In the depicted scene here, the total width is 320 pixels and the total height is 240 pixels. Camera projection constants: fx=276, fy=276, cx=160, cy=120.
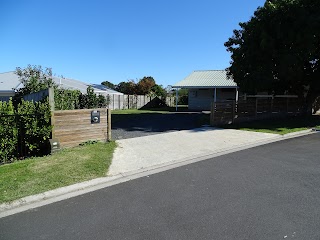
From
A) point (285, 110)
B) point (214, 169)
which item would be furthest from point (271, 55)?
point (214, 169)

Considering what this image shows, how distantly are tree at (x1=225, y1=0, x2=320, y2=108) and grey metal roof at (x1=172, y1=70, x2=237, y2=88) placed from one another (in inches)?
371

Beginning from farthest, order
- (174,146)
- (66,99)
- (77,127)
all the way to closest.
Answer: (66,99) < (174,146) < (77,127)

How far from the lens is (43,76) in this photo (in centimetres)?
1723

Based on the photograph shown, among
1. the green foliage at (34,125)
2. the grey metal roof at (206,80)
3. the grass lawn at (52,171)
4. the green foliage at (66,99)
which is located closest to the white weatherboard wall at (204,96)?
the grey metal roof at (206,80)

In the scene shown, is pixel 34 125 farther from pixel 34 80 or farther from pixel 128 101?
pixel 128 101

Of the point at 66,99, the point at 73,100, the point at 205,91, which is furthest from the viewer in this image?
the point at 205,91

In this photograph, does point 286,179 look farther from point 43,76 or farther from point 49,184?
point 43,76

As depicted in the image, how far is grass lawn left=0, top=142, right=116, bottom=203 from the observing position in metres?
5.40

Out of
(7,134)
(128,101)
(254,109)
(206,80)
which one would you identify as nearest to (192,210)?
(7,134)

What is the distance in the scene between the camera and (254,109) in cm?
1727

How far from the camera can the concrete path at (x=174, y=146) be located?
758cm

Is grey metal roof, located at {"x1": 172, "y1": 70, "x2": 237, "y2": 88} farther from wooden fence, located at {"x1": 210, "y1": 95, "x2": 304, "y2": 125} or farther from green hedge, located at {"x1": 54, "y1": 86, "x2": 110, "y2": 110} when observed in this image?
green hedge, located at {"x1": 54, "y1": 86, "x2": 110, "y2": 110}

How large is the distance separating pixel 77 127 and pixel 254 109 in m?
11.8

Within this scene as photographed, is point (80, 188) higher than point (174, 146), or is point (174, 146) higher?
point (174, 146)
